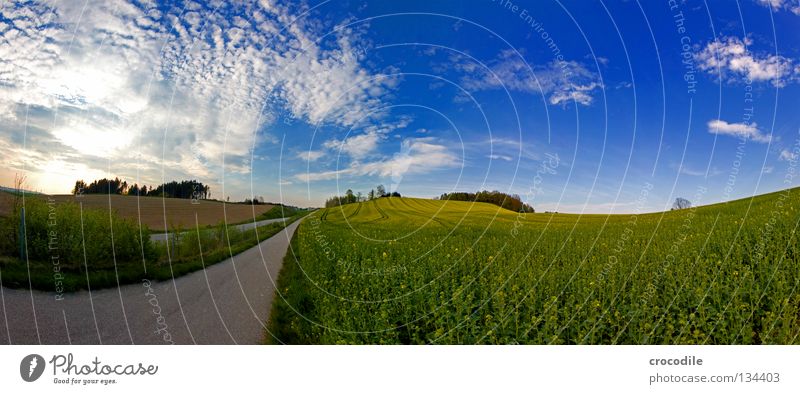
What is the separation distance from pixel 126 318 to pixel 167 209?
125 cm

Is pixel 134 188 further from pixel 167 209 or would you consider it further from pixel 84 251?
pixel 84 251

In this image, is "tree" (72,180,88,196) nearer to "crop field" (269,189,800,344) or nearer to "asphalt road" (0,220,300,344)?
"asphalt road" (0,220,300,344)

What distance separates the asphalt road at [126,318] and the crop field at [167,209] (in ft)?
2.38

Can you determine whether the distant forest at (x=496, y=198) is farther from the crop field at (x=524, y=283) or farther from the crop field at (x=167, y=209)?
the crop field at (x=167, y=209)

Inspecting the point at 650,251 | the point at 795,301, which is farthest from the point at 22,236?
the point at 795,301

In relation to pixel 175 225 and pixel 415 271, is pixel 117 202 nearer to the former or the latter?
pixel 175 225

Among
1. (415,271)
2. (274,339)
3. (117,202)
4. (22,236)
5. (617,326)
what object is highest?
(117,202)

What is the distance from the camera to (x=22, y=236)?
4.46 meters

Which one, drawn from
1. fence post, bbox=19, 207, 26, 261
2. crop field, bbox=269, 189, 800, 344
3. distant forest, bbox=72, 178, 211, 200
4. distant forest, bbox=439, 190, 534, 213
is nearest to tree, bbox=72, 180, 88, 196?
distant forest, bbox=72, 178, 211, 200

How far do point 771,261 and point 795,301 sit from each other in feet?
3.68

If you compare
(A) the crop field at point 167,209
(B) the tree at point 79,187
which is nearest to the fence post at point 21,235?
(A) the crop field at point 167,209

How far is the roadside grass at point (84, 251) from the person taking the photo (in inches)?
154

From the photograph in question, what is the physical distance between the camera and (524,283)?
398 cm
